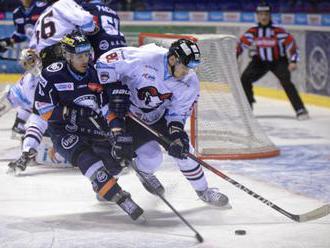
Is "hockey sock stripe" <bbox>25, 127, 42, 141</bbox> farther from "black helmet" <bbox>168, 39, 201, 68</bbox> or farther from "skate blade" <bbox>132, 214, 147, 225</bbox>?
"black helmet" <bbox>168, 39, 201, 68</bbox>

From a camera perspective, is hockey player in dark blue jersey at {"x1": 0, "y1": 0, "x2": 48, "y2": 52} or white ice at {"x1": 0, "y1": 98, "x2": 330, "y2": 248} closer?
white ice at {"x1": 0, "y1": 98, "x2": 330, "y2": 248}

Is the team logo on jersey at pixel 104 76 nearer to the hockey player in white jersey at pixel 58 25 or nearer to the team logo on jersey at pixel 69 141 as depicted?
the team logo on jersey at pixel 69 141

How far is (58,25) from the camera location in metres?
6.37

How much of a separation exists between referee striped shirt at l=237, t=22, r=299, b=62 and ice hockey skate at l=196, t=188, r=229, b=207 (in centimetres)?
439

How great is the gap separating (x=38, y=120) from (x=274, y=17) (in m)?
5.05

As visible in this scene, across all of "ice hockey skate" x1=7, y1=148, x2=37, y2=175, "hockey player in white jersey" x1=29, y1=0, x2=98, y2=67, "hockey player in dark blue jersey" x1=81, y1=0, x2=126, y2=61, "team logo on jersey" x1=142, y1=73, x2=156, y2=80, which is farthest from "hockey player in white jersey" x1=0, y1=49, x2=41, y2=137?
"team logo on jersey" x1=142, y1=73, x2=156, y2=80

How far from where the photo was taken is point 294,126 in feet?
28.3

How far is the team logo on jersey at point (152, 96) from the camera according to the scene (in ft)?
16.1

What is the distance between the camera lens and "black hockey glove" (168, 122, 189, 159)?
4.81m

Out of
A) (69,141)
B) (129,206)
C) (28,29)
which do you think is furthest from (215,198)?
(28,29)

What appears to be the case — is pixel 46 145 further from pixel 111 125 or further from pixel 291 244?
pixel 291 244

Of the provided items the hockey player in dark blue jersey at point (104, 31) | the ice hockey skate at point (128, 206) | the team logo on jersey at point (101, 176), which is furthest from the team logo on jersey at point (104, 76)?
the hockey player in dark blue jersey at point (104, 31)

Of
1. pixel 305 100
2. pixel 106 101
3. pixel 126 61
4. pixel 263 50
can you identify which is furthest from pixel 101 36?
pixel 305 100

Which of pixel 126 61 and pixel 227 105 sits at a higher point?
pixel 126 61
